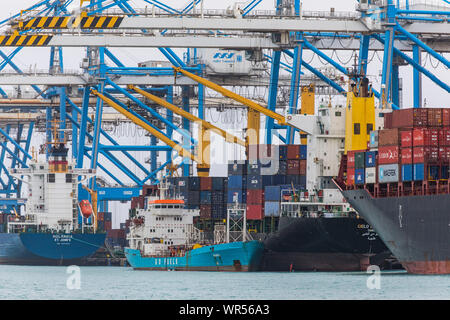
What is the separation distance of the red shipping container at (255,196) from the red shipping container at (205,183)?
507 centimetres

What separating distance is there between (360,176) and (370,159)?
1188 mm

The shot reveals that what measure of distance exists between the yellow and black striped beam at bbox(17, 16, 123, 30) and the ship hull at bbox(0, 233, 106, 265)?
60.9 feet

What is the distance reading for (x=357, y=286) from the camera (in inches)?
1784

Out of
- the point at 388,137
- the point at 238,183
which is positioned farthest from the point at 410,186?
the point at 238,183

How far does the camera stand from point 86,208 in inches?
3027

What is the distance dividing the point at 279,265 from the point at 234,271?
2182 mm

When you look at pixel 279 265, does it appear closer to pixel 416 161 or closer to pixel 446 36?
pixel 416 161

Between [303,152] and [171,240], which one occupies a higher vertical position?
[303,152]

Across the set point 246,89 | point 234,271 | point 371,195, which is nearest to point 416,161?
point 371,195

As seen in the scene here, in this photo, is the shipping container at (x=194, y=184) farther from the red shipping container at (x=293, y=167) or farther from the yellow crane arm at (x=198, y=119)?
the red shipping container at (x=293, y=167)

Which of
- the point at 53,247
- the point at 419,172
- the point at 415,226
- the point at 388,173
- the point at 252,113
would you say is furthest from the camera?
the point at 53,247

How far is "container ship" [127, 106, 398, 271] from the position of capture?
56.4 m

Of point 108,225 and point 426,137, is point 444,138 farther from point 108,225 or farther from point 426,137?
point 108,225

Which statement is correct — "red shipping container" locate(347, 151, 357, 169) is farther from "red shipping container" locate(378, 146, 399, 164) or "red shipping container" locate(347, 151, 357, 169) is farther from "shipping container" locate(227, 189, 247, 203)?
"shipping container" locate(227, 189, 247, 203)
